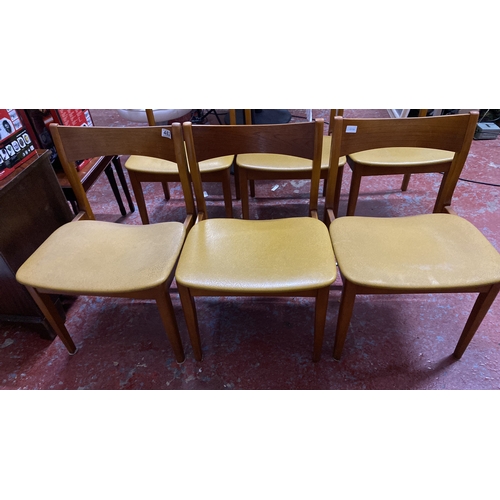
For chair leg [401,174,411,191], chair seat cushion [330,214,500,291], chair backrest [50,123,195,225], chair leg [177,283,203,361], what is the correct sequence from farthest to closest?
chair leg [401,174,411,191] < chair backrest [50,123,195,225] < chair leg [177,283,203,361] < chair seat cushion [330,214,500,291]

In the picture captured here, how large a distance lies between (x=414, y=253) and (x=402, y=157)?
2.51 feet

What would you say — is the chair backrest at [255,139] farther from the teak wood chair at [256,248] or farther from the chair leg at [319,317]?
the chair leg at [319,317]

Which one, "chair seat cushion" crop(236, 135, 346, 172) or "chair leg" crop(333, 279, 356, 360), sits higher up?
"chair seat cushion" crop(236, 135, 346, 172)

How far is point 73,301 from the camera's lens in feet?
5.42

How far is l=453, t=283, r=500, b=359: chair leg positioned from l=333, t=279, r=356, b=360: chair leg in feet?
1.42

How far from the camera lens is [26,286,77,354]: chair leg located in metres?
1.21

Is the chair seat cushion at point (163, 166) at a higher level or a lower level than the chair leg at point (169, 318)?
higher

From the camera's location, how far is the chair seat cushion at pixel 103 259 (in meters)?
1.09

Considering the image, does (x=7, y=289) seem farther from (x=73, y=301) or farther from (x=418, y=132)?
(x=418, y=132)

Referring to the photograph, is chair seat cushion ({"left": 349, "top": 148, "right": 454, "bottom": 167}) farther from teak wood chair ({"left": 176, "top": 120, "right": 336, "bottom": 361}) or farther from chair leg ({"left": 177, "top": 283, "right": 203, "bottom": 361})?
chair leg ({"left": 177, "top": 283, "right": 203, "bottom": 361})

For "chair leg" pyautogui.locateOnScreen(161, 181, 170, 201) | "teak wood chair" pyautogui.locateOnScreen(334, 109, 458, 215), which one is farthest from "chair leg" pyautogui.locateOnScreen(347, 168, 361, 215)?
"chair leg" pyautogui.locateOnScreen(161, 181, 170, 201)

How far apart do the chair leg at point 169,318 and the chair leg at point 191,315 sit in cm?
5

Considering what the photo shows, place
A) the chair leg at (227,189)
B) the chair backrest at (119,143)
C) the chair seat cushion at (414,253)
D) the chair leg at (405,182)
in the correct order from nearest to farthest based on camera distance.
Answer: the chair seat cushion at (414,253) → the chair backrest at (119,143) → the chair leg at (227,189) → the chair leg at (405,182)

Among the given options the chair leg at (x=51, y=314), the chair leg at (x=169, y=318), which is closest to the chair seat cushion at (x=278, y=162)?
the chair leg at (x=169, y=318)
